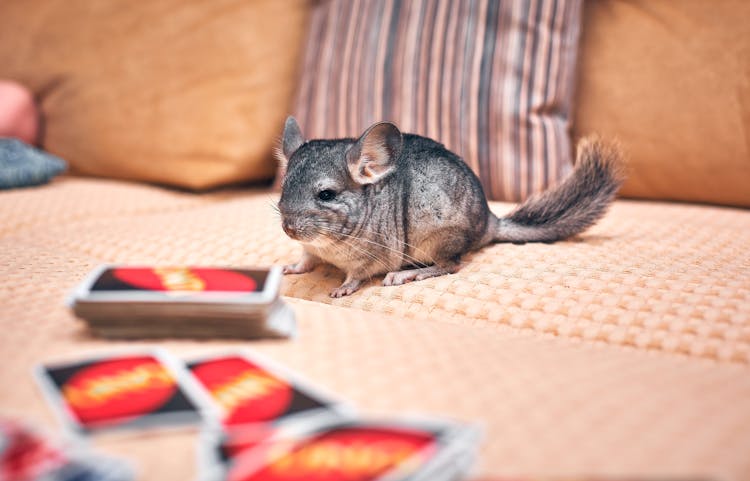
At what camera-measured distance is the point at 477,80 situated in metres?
1.75

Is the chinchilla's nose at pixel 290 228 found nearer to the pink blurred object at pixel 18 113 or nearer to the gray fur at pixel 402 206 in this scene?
the gray fur at pixel 402 206

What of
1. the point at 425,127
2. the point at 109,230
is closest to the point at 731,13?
the point at 425,127

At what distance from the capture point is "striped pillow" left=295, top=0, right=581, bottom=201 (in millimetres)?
1720

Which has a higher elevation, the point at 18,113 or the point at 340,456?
the point at 18,113

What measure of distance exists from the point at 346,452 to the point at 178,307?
35cm

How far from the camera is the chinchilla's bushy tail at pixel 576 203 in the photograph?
1.45 metres

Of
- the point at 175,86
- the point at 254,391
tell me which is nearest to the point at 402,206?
the point at 254,391

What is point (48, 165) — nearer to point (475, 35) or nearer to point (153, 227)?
point (153, 227)

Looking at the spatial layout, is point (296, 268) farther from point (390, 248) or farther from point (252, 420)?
point (252, 420)

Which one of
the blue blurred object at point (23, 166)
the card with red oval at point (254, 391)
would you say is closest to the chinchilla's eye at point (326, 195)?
the card with red oval at point (254, 391)

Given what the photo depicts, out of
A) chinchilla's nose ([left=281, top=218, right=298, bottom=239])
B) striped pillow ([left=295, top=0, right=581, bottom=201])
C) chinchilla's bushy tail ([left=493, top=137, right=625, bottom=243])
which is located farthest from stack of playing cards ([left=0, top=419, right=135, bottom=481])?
striped pillow ([left=295, top=0, right=581, bottom=201])

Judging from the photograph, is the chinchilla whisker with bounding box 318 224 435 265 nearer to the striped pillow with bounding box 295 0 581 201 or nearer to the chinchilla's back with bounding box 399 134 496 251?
the chinchilla's back with bounding box 399 134 496 251

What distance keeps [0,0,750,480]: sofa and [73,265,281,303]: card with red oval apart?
0.06 metres

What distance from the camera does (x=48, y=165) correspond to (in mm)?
2049
